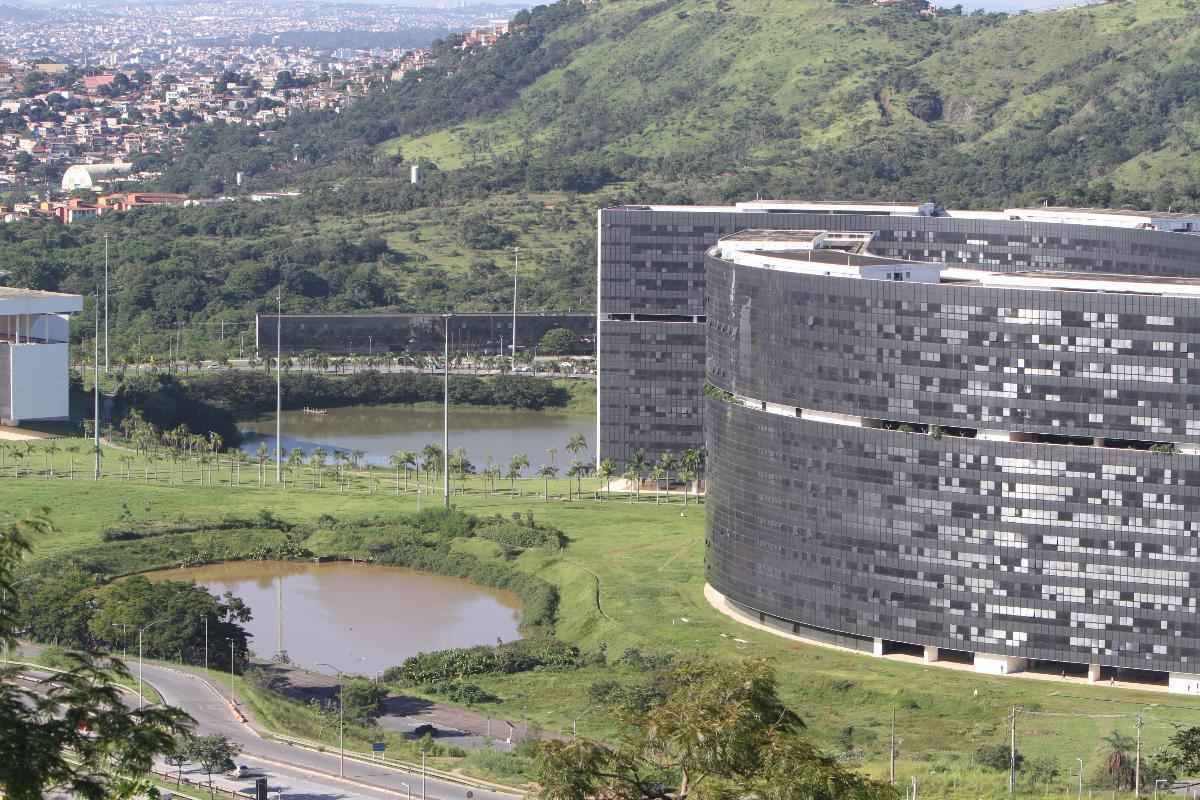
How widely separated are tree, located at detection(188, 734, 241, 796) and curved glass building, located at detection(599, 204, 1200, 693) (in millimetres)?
23760

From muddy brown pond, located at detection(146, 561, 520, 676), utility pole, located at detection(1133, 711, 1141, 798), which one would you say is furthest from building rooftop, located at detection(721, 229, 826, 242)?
utility pole, located at detection(1133, 711, 1141, 798)

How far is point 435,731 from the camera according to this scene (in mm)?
68125

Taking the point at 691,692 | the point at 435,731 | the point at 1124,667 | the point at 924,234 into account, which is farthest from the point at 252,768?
the point at 924,234

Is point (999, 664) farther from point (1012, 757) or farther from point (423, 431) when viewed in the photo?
point (423, 431)

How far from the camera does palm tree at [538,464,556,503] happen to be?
108938 millimetres

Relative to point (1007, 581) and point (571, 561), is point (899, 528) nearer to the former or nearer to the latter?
point (1007, 581)

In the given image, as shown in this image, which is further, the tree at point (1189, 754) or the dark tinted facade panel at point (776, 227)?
the dark tinted facade panel at point (776, 227)

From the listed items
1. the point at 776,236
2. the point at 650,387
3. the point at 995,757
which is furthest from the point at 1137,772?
the point at 650,387

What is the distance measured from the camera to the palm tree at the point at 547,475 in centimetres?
10894

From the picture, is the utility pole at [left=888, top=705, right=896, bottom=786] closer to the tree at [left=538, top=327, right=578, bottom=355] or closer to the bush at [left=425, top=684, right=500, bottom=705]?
the bush at [left=425, top=684, right=500, bottom=705]

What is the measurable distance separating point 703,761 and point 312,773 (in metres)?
23.7

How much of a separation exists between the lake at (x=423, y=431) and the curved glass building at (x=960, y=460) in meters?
47.3

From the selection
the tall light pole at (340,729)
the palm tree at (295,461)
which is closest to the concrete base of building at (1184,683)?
the tall light pole at (340,729)

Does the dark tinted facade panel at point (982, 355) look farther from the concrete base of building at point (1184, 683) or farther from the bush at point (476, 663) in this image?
the bush at point (476, 663)
